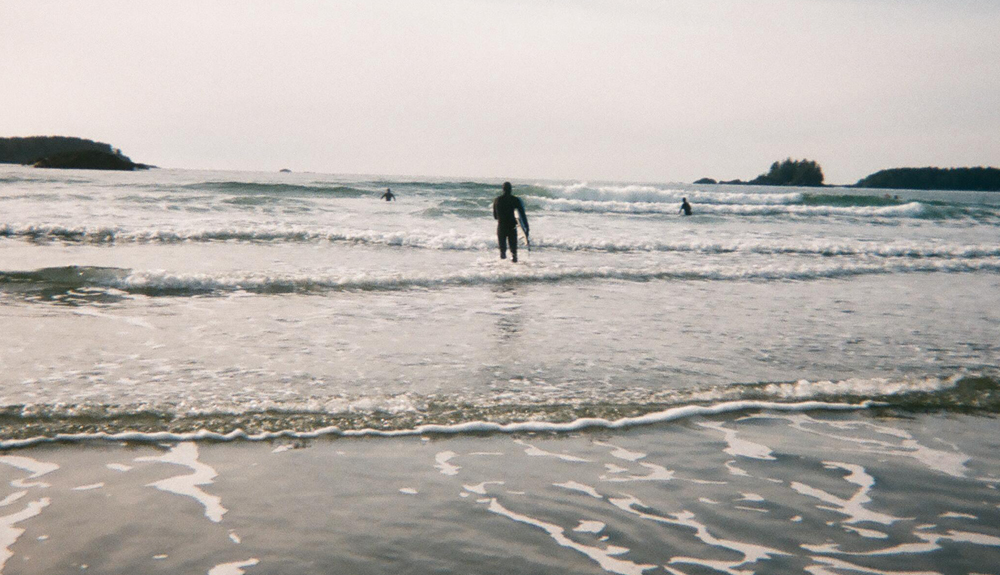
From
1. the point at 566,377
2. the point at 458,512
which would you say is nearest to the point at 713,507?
the point at 458,512

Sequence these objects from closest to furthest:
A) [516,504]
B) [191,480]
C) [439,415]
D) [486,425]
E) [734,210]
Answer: [516,504]
[191,480]
[486,425]
[439,415]
[734,210]

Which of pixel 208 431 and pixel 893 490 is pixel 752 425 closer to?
pixel 893 490

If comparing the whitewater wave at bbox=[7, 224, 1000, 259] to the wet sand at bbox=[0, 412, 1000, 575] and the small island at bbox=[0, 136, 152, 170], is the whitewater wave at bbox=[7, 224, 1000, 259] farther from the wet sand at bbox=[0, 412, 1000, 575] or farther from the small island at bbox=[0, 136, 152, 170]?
the small island at bbox=[0, 136, 152, 170]

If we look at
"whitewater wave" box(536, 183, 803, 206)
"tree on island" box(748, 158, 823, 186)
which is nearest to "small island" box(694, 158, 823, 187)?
"tree on island" box(748, 158, 823, 186)

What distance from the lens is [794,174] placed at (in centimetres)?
12450

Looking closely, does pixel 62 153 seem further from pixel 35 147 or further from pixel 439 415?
pixel 439 415

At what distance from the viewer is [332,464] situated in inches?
155

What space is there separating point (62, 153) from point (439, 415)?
9413cm

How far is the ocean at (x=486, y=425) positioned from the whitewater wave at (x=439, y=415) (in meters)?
0.03

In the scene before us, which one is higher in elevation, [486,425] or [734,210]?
[734,210]

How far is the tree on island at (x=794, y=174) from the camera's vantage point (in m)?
121

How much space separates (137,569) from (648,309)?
7.80 metres

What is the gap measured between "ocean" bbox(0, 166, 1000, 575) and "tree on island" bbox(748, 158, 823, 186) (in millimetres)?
120956

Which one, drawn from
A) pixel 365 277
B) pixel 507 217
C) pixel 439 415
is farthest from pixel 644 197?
pixel 439 415
